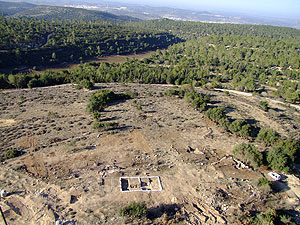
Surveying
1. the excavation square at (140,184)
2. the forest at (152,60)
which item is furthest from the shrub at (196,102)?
the forest at (152,60)

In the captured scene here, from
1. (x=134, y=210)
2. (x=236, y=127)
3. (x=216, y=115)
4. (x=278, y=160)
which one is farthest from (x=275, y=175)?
(x=134, y=210)

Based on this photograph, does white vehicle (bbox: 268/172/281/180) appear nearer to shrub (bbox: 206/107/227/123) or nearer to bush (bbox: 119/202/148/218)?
shrub (bbox: 206/107/227/123)

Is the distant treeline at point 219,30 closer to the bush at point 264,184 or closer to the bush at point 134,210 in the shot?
the bush at point 264,184

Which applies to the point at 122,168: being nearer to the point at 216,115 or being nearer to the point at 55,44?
the point at 216,115

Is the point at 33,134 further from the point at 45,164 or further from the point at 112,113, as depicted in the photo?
the point at 112,113

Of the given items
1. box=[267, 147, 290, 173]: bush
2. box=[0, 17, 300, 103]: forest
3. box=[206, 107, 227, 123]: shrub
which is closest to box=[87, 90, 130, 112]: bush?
box=[206, 107, 227, 123]: shrub
